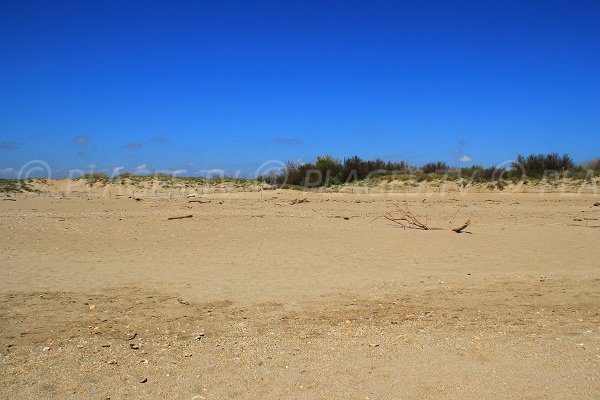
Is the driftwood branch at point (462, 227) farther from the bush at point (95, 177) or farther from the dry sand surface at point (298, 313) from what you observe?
the bush at point (95, 177)

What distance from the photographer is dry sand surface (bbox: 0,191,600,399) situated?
4473 millimetres

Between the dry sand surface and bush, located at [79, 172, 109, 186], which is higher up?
bush, located at [79, 172, 109, 186]

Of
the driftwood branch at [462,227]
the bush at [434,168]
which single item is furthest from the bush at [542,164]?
the driftwood branch at [462,227]

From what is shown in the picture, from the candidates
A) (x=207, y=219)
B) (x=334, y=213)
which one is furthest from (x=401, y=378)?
(x=334, y=213)

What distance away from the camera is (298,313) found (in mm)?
6312

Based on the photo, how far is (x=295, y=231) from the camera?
42.1 ft

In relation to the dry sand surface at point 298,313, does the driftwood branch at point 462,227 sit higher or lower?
higher

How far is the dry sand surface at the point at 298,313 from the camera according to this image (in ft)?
14.7

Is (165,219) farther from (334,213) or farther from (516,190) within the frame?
(516,190)

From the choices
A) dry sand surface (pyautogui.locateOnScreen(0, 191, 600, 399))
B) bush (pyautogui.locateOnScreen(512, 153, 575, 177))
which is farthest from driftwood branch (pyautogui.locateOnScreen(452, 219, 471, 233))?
bush (pyautogui.locateOnScreen(512, 153, 575, 177))

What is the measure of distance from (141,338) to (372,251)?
580cm

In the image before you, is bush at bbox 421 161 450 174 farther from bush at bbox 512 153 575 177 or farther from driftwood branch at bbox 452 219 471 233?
driftwood branch at bbox 452 219 471 233

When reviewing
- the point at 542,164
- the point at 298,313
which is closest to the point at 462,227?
the point at 298,313

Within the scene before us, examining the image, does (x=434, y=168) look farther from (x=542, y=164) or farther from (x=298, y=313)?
(x=298, y=313)
